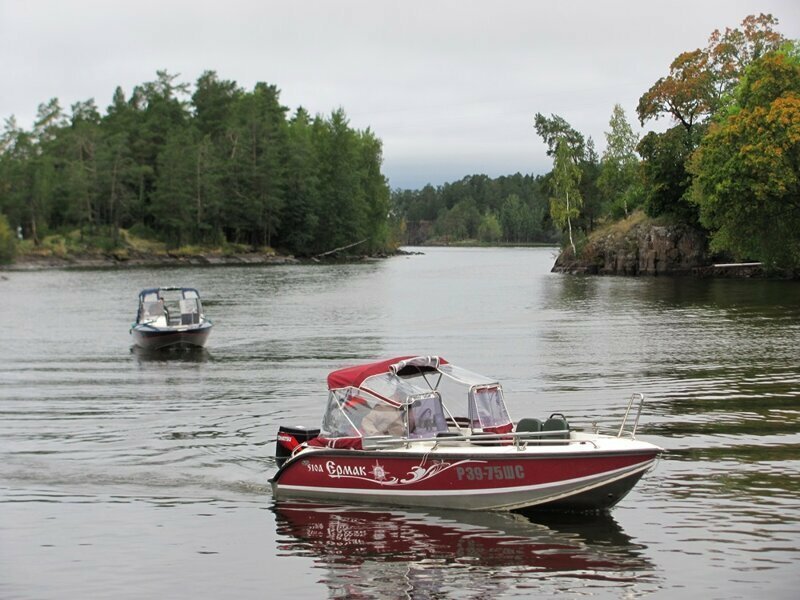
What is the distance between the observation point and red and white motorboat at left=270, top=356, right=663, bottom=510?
53.2 ft

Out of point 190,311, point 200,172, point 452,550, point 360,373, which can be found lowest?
point 452,550

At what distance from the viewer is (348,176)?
510 ft

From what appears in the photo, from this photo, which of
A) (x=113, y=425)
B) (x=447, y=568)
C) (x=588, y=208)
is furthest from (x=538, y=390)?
(x=588, y=208)

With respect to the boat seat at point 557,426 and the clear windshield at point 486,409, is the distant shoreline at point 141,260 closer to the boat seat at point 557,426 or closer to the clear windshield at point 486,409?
the clear windshield at point 486,409

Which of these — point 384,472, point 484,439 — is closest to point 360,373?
point 384,472

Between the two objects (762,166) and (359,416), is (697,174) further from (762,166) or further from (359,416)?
(359,416)

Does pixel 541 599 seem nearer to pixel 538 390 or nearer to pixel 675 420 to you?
pixel 675 420

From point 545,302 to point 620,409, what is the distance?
37473 millimetres

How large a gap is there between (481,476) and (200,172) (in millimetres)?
126615

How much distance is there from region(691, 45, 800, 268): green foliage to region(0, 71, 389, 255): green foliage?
268 ft

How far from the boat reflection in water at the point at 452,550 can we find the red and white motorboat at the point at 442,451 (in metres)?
0.38

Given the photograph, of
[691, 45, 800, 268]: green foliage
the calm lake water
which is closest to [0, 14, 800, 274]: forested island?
[691, 45, 800, 268]: green foliage

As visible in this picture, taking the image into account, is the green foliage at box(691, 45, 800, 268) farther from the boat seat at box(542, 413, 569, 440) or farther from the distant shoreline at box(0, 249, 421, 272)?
the distant shoreline at box(0, 249, 421, 272)

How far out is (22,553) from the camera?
15.6m
